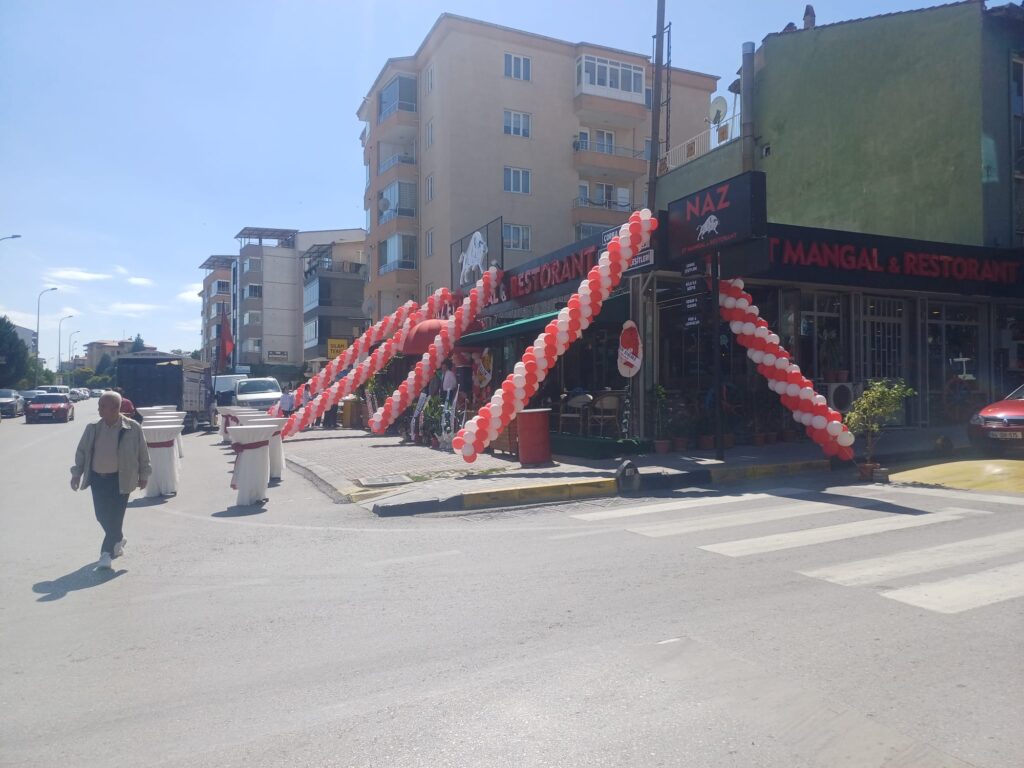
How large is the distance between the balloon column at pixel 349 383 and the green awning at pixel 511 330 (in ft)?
8.36

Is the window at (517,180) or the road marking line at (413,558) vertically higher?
the window at (517,180)

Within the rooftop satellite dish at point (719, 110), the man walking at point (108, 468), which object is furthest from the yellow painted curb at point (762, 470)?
the rooftop satellite dish at point (719, 110)

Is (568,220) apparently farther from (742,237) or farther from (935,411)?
(742,237)

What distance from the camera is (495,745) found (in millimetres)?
3623

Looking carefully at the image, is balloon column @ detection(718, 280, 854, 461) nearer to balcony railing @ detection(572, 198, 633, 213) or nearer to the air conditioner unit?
the air conditioner unit

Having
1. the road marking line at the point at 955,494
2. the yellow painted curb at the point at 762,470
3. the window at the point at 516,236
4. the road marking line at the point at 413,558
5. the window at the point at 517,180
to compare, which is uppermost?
the window at the point at 517,180

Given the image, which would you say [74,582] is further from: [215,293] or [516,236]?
[215,293]

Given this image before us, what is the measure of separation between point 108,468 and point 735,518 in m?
6.80

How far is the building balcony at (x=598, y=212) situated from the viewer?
39.3 metres

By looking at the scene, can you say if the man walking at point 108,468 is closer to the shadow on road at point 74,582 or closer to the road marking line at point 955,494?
the shadow on road at point 74,582

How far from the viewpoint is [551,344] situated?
14.0 meters

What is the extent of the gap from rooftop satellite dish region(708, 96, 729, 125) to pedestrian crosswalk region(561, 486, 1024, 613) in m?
20.8

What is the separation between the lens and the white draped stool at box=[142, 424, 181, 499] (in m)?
11.9

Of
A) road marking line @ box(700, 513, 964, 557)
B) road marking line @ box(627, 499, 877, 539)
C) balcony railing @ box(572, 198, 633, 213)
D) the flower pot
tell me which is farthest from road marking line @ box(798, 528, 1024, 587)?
balcony railing @ box(572, 198, 633, 213)
